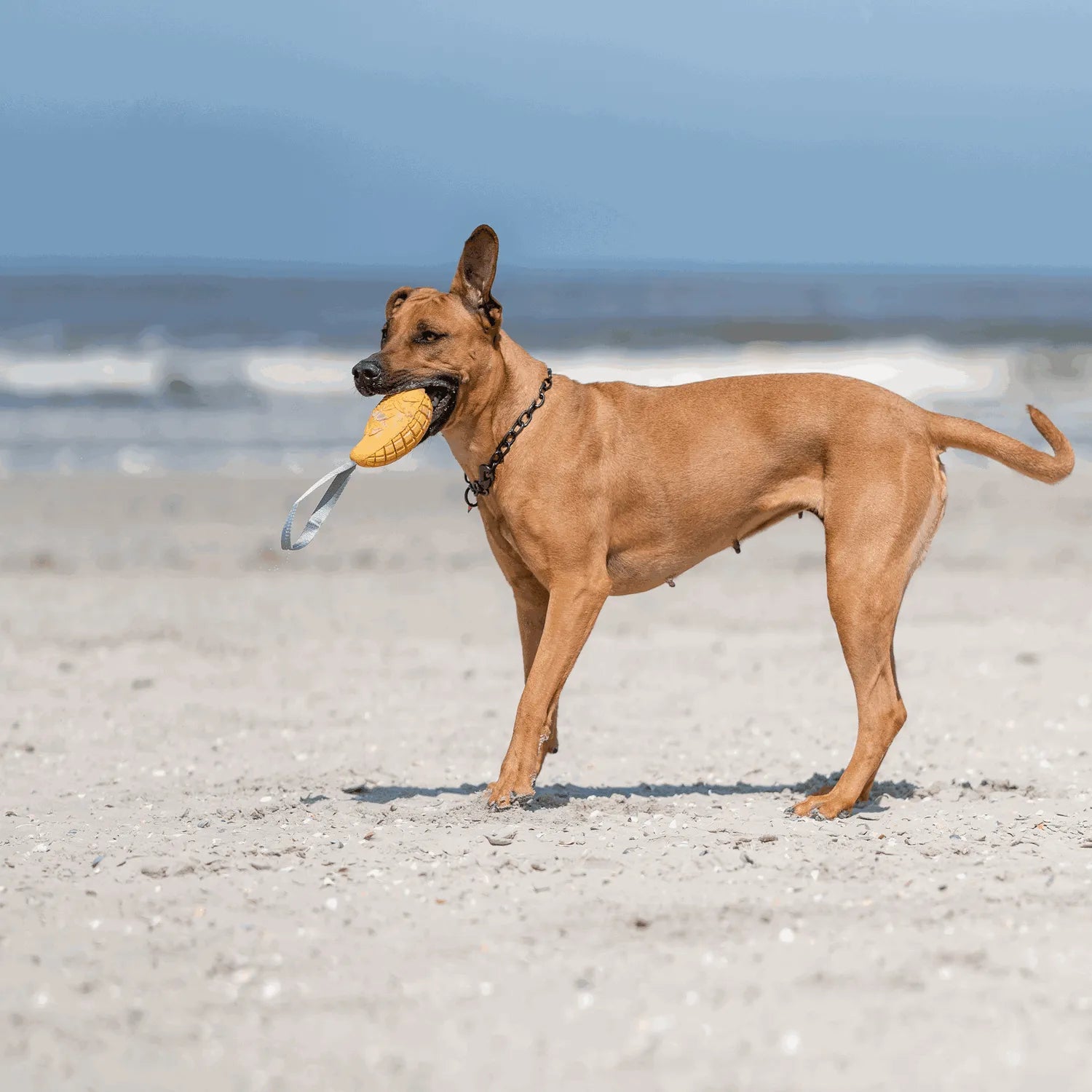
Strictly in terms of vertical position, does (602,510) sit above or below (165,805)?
above

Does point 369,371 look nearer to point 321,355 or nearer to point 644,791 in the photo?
point 644,791

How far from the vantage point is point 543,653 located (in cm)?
544

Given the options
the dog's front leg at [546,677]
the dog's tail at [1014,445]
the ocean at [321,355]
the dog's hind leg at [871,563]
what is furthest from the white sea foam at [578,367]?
the dog's front leg at [546,677]

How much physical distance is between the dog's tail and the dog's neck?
1698 mm

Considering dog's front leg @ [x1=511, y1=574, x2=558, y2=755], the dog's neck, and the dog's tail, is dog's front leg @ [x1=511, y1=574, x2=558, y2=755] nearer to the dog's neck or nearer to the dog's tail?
the dog's neck

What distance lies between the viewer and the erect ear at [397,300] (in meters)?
5.52

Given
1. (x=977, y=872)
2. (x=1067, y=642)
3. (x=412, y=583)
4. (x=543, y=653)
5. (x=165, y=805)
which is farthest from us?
(x=412, y=583)

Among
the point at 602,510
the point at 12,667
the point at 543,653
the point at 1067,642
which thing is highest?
the point at 602,510

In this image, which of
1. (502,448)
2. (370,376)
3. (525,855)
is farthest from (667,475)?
(525,855)

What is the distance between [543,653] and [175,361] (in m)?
22.0

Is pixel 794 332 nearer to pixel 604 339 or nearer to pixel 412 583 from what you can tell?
pixel 604 339

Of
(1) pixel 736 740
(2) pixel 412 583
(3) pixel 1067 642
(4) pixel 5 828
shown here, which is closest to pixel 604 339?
(2) pixel 412 583

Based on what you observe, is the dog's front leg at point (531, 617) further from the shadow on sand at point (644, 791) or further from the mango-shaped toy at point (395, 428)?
the mango-shaped toy at point (395, 428)

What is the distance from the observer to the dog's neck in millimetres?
5512
